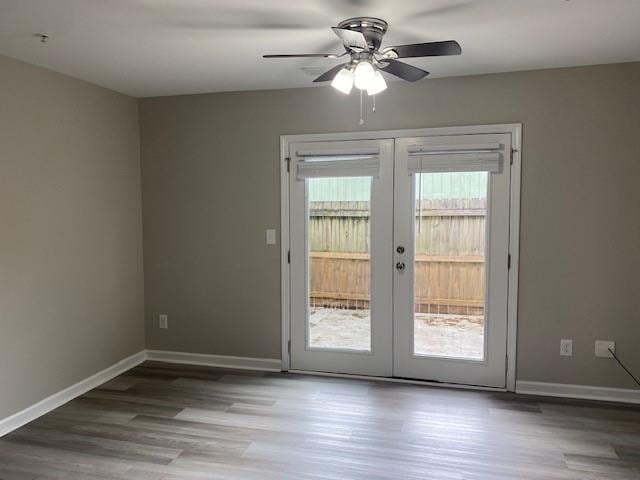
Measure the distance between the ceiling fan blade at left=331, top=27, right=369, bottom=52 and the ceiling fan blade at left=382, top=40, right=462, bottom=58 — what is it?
0.40ft

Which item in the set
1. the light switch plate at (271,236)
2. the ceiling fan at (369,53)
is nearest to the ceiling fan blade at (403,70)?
the ceiling fan at (369,53)

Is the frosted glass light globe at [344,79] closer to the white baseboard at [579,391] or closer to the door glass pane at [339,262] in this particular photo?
the door glass pane at [339,262]

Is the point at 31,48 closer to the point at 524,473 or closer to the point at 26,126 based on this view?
the point at 26,126

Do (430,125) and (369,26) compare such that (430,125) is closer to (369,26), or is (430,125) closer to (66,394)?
(369,26)

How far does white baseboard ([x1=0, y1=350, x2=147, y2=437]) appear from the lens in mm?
3172

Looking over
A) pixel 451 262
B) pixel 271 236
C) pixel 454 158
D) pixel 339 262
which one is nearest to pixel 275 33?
pixel 454 158

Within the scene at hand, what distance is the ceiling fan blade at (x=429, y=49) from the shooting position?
2338mm

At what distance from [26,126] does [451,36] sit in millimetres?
2723

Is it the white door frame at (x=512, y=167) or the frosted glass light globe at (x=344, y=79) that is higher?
the frosted glass light globe at (x=344, y=79)

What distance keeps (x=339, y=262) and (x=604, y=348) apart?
2.02 metres

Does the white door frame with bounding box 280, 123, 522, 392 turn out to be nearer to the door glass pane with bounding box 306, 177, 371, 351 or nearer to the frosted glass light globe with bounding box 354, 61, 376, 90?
the door glass pane with bounding box 306, 177, 371, 351

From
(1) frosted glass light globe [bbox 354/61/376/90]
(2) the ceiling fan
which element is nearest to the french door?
(2) the ceiling fan

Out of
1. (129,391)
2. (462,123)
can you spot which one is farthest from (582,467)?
(129,391)

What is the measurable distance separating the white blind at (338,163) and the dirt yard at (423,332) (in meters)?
1.11
